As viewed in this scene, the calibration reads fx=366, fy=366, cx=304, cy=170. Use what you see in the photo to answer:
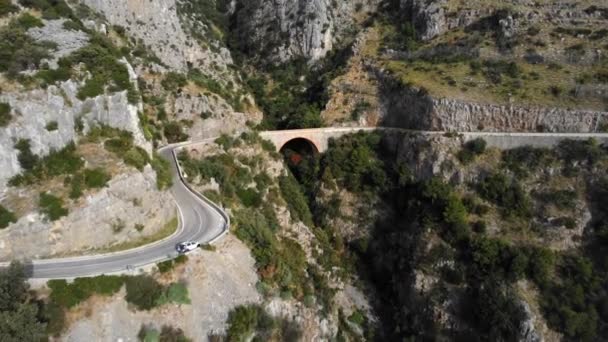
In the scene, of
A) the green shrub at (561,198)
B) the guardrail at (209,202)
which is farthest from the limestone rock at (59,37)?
the green shrub at (561,198)

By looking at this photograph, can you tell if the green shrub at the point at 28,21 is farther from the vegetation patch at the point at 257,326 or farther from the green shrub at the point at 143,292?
the vegetation patch at the point at 257,326

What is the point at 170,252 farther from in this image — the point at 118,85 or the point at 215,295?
the point at 118,85

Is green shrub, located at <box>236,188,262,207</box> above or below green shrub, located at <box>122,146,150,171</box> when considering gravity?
below

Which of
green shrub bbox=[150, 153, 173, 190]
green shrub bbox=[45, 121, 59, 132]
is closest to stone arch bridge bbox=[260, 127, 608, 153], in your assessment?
green shrub bbox=[150, 153, 173, 190]

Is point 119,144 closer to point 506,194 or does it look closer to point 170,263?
point 170,263

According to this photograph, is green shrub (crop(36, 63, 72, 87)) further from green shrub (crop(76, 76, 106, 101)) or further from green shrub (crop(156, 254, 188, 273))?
green shrub (crop(156, 254, 188, 273))

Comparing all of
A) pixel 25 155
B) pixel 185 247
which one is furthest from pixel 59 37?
pixel 185 247
